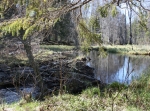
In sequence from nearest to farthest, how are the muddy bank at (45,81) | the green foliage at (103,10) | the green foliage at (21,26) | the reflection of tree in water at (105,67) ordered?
the green foliage at (21,26) < the green foliage at (103,10) < the muddy bank at (45,81) < the reflection of tree in water at (105,67)

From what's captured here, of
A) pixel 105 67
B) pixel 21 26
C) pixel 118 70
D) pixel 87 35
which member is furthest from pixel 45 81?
pixel 105 67

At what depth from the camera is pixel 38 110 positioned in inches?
216

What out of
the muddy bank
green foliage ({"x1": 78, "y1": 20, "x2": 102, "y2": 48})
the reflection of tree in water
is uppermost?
green foliage ({"x1": 78, "y1": 20, "x2": 102, "y2": 48})

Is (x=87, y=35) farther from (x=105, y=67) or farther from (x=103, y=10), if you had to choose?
(x=105, y=67)

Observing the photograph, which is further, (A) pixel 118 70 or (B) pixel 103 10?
(A) pixel 118 70

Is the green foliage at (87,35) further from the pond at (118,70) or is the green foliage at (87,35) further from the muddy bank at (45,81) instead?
the pond at (118,70)

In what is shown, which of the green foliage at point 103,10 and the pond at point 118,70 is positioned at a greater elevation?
the green foliage at point 103,10

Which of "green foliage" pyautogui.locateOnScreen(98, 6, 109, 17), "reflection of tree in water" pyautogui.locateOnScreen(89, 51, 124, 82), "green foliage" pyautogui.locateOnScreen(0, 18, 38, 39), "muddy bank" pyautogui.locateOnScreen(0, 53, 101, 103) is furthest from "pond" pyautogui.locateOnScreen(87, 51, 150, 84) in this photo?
"green foliage" pyautogui.locateOnScreen(0, 18, 38, 39)

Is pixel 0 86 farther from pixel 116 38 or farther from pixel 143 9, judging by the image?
pixel 116 38

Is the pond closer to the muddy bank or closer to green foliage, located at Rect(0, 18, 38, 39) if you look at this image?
the muddy bank

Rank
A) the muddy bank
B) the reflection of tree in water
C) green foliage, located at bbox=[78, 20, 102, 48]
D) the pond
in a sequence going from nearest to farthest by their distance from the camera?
1. green foliage, located at bbox=[78, 20, 102, 48]
2. the muddy bank
3. the pond
4. the reflection of tree in water

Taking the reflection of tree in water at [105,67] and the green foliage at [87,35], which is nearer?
the green foliage at [87,35]

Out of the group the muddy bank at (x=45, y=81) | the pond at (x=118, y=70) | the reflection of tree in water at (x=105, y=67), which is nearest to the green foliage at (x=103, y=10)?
the muddy bank at (x=45, y=81)

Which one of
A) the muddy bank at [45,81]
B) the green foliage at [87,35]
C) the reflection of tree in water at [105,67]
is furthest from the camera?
the reflection of tree in water at [105,67]
